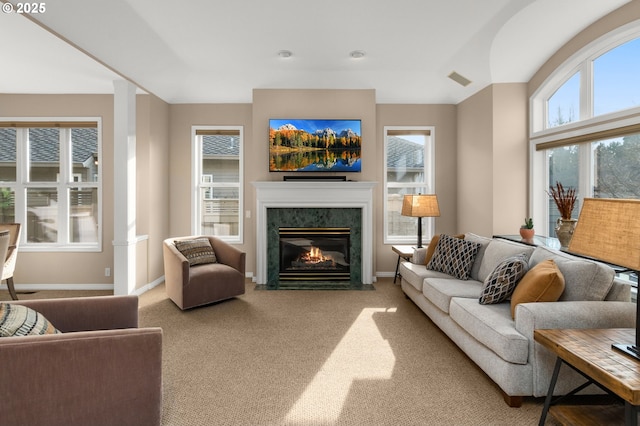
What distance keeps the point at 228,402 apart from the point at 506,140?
4.35 m

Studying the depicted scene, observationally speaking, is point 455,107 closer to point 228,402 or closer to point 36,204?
point 228,402

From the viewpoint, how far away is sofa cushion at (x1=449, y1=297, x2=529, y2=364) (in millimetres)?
2158

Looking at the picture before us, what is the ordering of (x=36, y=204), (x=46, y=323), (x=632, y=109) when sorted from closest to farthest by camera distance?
(x=46, y=323), (x=632, y=109), (x=36, y=204)

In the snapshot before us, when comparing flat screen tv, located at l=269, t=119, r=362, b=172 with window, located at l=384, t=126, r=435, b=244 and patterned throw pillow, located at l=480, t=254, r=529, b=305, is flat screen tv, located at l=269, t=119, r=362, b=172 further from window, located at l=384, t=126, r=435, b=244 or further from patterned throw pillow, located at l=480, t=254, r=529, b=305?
patterned throw pillow, located at l=480, t=254, r=529, b=305

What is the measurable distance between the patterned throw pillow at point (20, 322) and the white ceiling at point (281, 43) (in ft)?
7.90

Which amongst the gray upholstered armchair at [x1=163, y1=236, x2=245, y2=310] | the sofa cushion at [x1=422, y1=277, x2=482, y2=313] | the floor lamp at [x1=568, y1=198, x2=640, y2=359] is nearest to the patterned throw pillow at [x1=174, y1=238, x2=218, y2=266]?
the gray upholstered armchair at [x1=163, y1=236, x2=245, y2=310]

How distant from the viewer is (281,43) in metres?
3.99

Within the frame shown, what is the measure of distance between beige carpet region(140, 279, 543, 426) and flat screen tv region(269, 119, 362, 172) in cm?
205

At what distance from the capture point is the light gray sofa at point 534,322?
2.14 metres

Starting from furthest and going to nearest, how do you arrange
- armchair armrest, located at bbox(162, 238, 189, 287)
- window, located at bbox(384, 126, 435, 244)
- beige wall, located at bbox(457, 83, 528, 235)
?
window, located at bbox(384, 126, 435, 244) → beige wall, located at bbox(457, 83, 528, 235) → armchair armrest, located at bbox(162, 238, 189, 287)

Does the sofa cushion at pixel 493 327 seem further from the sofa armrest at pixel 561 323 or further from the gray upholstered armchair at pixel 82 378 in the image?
the gray upholstered armchair at pixel 82 378

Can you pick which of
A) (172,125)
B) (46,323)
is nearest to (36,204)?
(172,125)

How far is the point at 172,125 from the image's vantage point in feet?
18.1

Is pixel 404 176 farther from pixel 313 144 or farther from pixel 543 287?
pixel 543 287
